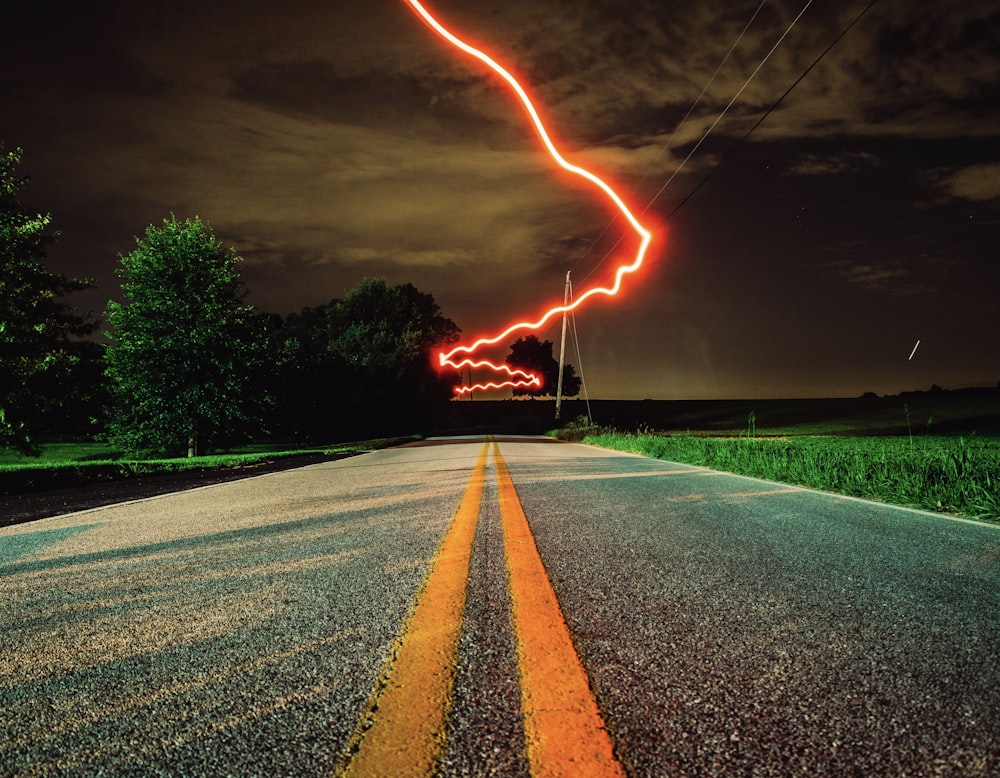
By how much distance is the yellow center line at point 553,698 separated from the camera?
137 cm

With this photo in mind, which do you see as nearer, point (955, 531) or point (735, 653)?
point (735, 653)

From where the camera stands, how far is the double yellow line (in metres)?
1.38

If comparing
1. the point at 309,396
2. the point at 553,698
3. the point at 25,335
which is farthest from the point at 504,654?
the point at 309,396

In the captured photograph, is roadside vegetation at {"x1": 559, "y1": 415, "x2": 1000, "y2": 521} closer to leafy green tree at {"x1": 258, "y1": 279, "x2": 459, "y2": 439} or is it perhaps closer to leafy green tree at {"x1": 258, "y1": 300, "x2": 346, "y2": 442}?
leafy green tree at {"x1": 258, "y1": 279, "x2": 459, "y2": 439}

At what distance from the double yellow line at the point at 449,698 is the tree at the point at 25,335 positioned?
22542 mm

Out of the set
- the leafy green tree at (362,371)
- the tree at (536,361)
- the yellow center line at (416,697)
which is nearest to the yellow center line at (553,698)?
the yellow center line at (416,697)

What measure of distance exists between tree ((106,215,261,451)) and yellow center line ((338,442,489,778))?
23108mm

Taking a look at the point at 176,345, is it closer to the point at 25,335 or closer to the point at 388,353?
the point at 25,335

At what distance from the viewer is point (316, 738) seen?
149cm

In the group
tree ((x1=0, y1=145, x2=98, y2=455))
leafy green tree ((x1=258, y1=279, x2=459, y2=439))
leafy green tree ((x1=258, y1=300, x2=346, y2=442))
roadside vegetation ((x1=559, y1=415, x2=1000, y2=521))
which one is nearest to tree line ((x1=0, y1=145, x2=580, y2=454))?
tree ((x1=0, y1=145, x2=98, y2=455))

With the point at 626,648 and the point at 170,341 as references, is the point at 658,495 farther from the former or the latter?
the point at 170,341

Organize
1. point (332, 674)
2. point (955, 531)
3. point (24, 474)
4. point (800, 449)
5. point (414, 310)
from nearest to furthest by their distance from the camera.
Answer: point (332, 674), point (955, 531), point (800, 449), point (24, 474), point (414, 310)

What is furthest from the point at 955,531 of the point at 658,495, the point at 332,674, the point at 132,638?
the point at 132,638

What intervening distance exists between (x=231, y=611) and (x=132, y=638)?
37cm
